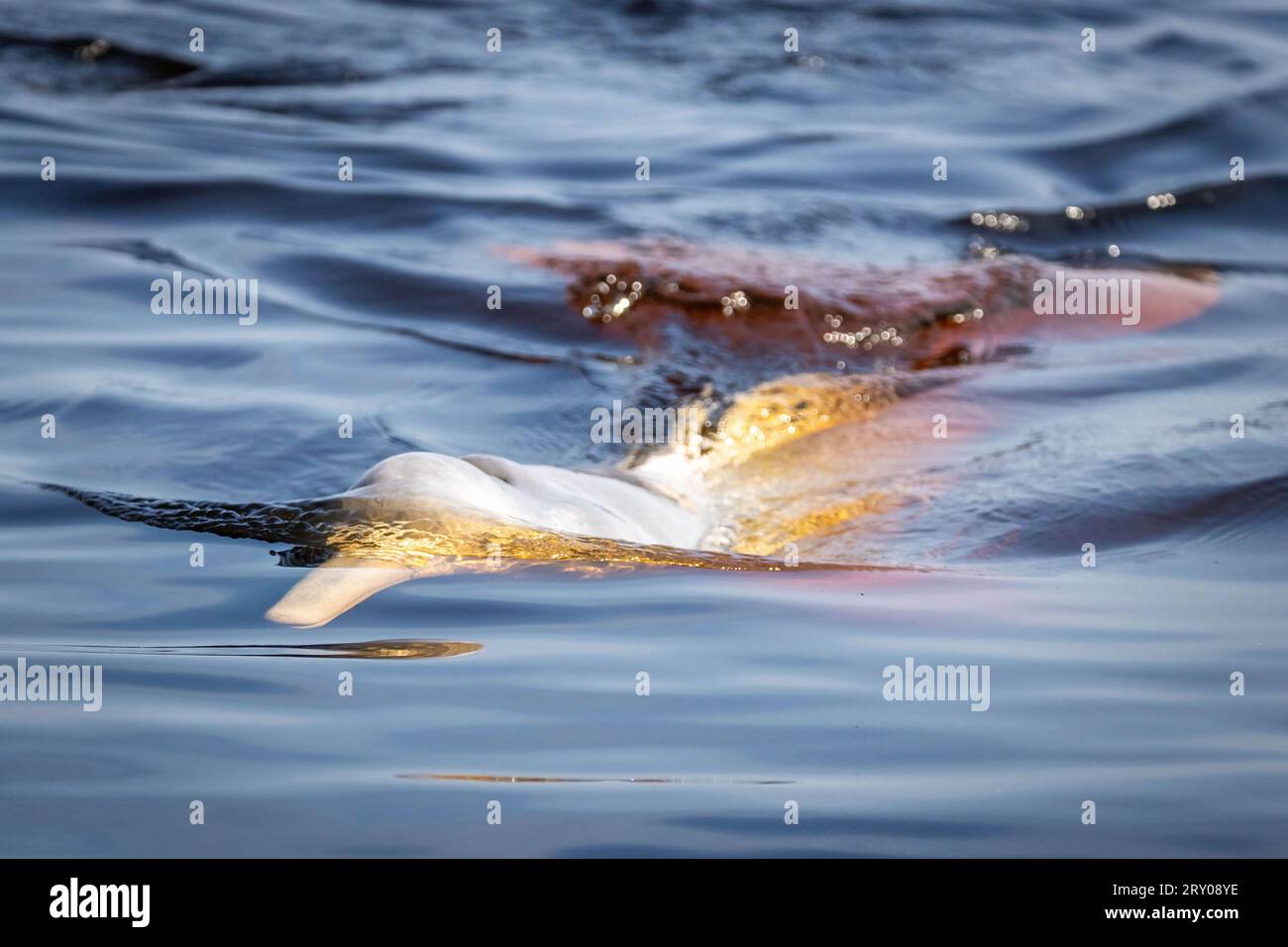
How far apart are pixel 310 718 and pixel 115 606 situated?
3.13 ft

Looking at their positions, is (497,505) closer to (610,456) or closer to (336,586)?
(336,586)

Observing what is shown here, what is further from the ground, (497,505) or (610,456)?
(610,456)

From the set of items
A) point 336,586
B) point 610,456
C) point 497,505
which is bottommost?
point 336,586

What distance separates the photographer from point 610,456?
6.12m

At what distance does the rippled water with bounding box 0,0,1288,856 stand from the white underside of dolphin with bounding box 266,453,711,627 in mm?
97

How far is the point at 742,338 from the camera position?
780 centimetres

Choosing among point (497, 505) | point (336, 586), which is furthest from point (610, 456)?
point (336, 586)

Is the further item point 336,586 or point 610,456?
point 610,456

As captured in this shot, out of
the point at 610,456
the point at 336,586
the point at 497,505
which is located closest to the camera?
the point at 336,586

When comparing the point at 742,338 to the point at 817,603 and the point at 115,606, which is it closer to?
the point at 817,603

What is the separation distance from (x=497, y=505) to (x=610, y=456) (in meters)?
1.70

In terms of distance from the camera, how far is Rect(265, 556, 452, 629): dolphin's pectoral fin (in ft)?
12.5

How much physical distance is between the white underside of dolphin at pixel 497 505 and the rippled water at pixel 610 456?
0.10 meters

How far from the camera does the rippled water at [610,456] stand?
3049 mm
